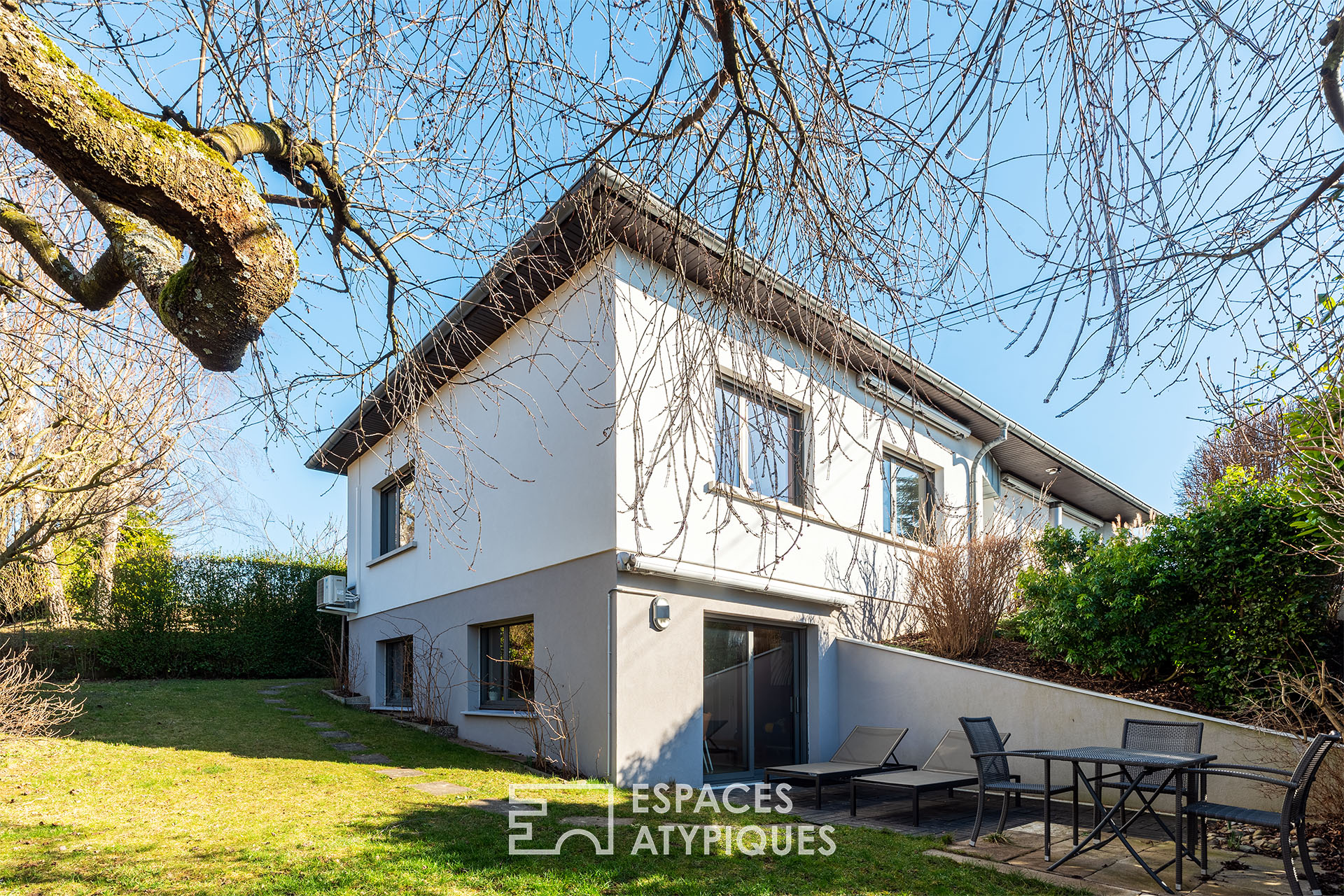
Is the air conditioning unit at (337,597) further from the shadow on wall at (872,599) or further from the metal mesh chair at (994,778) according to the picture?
the metal mesh chair at (994,778)

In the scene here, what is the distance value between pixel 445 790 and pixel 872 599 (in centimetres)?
652

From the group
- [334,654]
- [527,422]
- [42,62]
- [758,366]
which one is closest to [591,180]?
[758,366]

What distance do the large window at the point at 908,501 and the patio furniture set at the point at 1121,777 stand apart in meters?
3.62

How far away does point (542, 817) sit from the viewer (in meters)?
6.61

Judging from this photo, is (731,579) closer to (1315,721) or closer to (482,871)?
(482,871)

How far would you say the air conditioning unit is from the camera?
16.2 metres

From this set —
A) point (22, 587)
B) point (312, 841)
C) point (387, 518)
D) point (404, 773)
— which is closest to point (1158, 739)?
point (312, 841)

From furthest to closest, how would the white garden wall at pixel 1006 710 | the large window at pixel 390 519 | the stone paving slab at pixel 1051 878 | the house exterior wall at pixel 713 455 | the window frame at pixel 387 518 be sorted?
the window frame at pixel 387 518, the large window at pixel 390 519, the white garden wall at pixel 1006 710, the stone paving slab at pixel 1051 878, the house exterior wall at pixel 713 455

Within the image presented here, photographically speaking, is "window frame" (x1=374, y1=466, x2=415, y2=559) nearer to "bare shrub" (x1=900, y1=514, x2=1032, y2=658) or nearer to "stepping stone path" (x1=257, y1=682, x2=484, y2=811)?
"stepping stone path" (x1=257, y1=682, x2=484, y2=811)

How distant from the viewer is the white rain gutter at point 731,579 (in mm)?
8484

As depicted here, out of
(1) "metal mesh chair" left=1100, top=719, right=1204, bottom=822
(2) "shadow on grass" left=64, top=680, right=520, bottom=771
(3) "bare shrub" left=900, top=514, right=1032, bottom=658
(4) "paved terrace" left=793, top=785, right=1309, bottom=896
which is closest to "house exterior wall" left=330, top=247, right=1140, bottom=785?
(3) "bare shrub" left=900, top=514, right=1032, bottom=658

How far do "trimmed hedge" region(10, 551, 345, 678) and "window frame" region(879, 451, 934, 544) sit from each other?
12042 mm

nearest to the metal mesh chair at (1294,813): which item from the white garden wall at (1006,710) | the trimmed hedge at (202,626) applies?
the white garden wall at (1006,710)

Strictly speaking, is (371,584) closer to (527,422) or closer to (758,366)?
(527,422)
